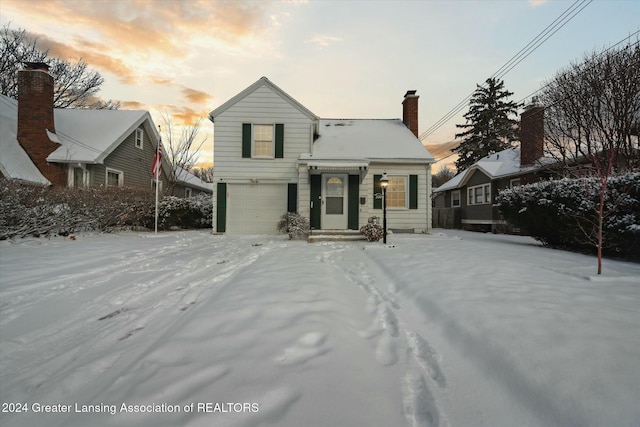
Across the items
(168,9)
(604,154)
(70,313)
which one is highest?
(168,9)

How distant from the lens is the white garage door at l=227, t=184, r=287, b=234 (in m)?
11.9

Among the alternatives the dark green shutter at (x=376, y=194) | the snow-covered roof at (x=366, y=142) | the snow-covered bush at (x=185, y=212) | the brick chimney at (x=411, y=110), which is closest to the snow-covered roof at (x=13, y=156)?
the snow-covered bush at (x=185, y=212)

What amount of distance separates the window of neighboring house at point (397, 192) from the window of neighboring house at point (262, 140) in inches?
209

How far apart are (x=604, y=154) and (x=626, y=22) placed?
189 inches

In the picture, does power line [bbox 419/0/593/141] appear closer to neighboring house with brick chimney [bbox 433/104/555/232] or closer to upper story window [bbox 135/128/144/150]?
neighboring house with brick chimney [bbox 433/104/555/232]

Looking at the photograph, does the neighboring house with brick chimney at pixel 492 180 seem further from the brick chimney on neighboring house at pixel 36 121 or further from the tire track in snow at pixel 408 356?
the brick chimney on neighboring house at pixel 36 121

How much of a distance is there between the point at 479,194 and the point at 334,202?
1250 cm

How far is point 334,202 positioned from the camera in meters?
11.5

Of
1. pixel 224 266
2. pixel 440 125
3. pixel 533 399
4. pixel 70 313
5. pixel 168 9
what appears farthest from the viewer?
pixel 440 125

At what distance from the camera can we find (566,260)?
6227 millimetres

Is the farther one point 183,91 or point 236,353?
point 183,91

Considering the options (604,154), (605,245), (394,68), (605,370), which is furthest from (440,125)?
(605,370)

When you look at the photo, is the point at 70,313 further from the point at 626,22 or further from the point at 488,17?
the point at 626,22

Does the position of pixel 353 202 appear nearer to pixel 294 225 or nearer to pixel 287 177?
pixel 294 225
